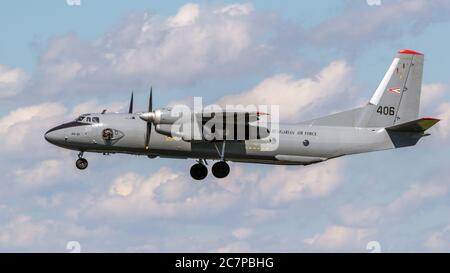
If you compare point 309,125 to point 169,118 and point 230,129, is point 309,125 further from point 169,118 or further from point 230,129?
point 169,118

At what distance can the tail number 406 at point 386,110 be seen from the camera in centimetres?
4747

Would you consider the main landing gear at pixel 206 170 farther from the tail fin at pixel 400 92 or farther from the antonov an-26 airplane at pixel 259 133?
the tail fin at pixel 400 92

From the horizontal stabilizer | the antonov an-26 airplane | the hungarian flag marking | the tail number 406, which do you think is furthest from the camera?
the hungarian flag marking

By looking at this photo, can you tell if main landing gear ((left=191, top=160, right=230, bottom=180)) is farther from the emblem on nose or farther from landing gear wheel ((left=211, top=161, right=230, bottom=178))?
the emblem on nose

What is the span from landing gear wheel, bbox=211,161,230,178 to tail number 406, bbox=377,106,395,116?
28.0ft

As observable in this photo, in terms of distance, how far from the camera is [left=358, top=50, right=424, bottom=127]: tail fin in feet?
156

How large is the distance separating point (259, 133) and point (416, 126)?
24.8 feet

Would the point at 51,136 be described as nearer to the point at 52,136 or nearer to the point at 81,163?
the point at 52,136

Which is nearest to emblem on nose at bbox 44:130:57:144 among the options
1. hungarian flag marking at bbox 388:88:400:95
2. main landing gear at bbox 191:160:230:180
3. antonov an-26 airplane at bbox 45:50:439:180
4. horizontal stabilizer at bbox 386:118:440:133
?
antonov an-26 airplane at bbox 45:50:439:180

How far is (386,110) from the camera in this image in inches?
1871

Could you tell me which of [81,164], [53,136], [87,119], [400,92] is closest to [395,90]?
[400,92]

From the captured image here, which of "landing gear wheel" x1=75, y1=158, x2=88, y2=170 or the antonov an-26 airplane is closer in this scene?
the antonov an-26 airplane

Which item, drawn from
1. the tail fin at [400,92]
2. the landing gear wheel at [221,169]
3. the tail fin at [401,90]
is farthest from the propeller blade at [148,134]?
the tail fin at [401,90]

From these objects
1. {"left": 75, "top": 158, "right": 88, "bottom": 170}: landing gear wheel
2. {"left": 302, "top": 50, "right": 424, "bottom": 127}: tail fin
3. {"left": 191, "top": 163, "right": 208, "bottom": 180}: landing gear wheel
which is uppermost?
{"left": 302, "top": 50, "right": 424, "bottom": 127}: tail fin
